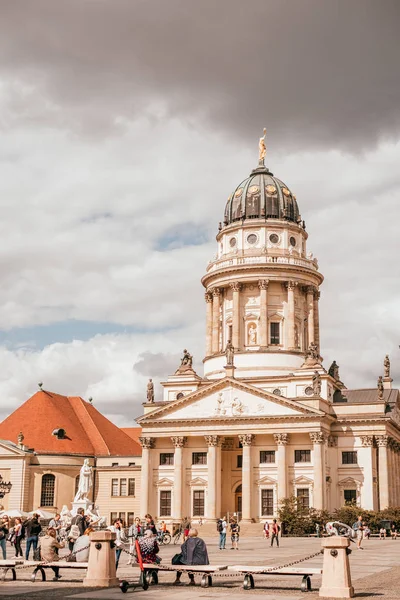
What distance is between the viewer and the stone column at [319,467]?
7288 centimetres

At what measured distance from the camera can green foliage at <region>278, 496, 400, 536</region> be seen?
221ft

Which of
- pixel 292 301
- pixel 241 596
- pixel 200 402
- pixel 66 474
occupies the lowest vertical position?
pixel 241 596

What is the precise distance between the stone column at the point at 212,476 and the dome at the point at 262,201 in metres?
26.8

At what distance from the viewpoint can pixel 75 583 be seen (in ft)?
77.4

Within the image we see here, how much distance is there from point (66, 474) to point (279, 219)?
3523cm

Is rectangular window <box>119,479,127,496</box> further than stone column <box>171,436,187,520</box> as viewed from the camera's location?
Yes

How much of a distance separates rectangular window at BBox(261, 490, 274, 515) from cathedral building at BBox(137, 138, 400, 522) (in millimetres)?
90

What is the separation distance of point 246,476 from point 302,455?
5435 mm

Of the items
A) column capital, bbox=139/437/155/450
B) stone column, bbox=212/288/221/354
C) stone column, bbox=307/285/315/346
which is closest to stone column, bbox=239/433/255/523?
column capital, bbox=139/437/155/450

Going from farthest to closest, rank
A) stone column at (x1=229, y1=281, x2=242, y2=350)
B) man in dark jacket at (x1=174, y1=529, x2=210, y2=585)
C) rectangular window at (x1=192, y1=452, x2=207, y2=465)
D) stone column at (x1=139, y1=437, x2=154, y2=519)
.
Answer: stone column at (x1=229, y1=281, x2=242, y2=350) → rectangular window at (x1=192, y1=452, x2=207, y2=465) → stone column at (x1=139, y1=437, x2=154, y2=519) → man in dark jacket at (x1=174, y1=529, x2=210, y2=585)

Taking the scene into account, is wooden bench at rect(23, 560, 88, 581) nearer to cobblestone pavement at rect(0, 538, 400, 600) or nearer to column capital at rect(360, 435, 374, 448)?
cobblestone pavement at rect(0, 538, 400, 600)

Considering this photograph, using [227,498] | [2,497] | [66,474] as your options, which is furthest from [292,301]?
[2,497]

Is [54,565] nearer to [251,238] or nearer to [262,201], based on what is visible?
[251,238]

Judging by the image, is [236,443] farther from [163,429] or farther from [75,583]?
[75,583]
